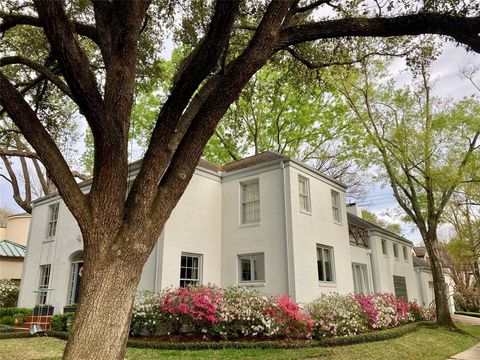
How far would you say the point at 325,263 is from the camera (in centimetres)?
1455

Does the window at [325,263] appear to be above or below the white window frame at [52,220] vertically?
below

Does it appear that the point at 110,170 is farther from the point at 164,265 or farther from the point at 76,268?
the point at 76,268

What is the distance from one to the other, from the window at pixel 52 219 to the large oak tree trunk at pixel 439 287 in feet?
60.9

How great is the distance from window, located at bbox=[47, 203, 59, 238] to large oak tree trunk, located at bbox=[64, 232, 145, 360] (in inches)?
602

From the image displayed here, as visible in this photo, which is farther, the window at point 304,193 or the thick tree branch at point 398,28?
the window at point 304,193

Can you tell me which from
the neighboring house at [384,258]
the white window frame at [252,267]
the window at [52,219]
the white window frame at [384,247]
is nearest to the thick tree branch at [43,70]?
the white window frame at [252,267]

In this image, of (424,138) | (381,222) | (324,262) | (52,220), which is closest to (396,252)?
(424,138)

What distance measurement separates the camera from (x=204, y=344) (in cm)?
959

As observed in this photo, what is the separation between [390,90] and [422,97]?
1703 mm

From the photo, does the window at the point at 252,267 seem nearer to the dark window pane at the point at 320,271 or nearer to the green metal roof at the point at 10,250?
the dark window pane at the point at 320,271

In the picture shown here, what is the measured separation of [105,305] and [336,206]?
45.9ft

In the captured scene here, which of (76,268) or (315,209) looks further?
(76,268)

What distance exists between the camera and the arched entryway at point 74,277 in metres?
15.3

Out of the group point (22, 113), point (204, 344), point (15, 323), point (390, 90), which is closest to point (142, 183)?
point (22, 113)
